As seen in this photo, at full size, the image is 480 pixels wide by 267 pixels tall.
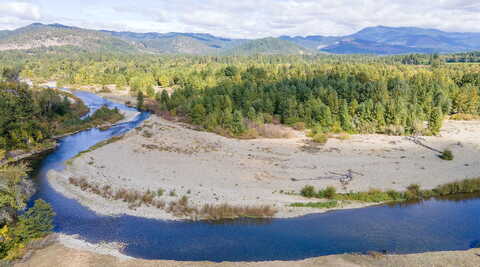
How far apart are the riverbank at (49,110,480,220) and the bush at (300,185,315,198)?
88cm

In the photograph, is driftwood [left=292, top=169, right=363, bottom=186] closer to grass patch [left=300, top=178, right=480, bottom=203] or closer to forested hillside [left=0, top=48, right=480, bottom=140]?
grass patch [left=300, top=178, right=480, bottom=203]

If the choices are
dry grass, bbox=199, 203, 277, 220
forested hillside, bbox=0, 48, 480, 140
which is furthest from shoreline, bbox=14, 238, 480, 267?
forested hillside, bbox=0, 48, 480, 140

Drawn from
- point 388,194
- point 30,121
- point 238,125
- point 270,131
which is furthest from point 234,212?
point 30,121

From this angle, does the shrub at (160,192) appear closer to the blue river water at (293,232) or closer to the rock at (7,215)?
the blue river water at (293,232)

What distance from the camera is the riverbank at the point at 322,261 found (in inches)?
1048

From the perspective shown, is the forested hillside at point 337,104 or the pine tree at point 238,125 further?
the forested hillside at point 337,104

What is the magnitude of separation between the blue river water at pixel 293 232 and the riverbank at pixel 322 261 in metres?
1.32

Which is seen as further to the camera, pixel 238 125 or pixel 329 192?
pixel 238 125

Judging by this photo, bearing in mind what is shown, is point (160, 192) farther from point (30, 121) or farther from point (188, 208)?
point (30, 121)

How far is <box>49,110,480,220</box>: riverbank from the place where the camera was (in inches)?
1581

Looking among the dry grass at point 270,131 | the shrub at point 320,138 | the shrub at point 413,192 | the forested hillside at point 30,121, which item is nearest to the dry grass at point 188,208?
the shrub at point 413,192

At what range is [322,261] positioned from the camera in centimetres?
2733

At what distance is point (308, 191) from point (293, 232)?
27.6 feet

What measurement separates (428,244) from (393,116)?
148 ft
